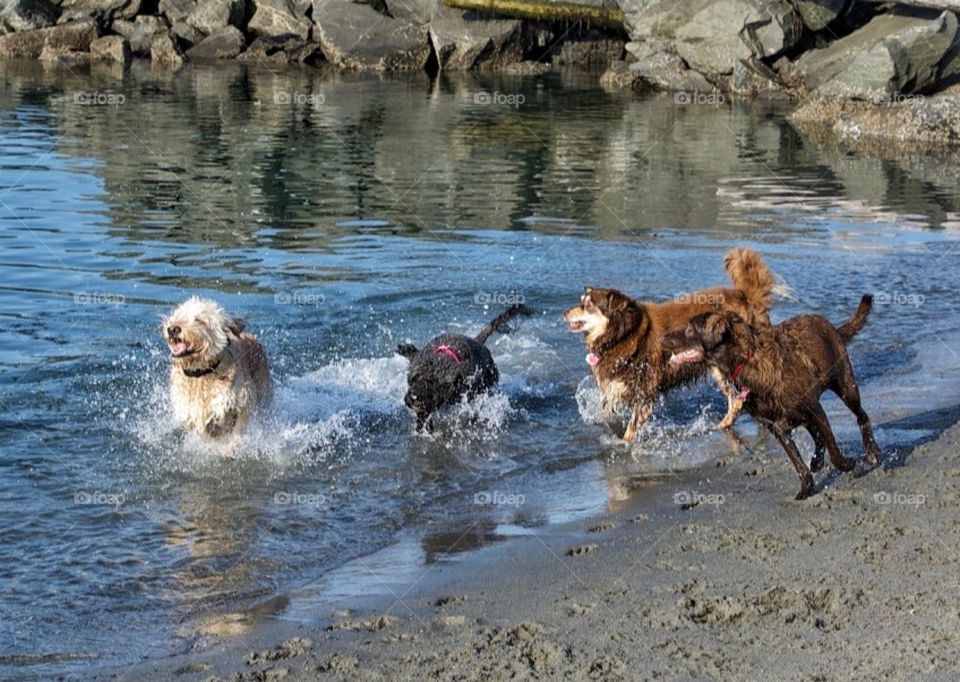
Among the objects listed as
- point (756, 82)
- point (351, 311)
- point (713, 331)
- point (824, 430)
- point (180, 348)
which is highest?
point (756, 82)

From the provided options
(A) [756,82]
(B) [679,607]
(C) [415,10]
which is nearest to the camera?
(B) [679,607]

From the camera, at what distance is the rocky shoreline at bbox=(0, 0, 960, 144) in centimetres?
2300

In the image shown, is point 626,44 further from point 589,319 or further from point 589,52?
point 589,319

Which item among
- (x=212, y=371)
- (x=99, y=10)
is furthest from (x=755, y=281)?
(x=99, y=10)

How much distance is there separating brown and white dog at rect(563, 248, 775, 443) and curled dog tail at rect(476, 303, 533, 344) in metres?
1.11

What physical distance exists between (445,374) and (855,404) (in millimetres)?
2827

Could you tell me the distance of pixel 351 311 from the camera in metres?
11.4

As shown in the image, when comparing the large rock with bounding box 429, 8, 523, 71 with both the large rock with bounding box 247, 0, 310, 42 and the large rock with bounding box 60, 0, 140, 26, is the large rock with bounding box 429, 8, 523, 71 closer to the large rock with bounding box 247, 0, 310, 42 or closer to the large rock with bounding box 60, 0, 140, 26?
the large rock with bounding box 247, 0, 310, 42

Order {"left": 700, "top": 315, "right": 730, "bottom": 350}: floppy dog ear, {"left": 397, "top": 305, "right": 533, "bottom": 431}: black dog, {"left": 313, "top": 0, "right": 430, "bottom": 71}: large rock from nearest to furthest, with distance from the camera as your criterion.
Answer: {"left": 700, "top": 315, "right": 730, "bottom": 350}: floppy dog ear
{"left": 397, "top": 305, "right": 533, "bottom": 431}: black dog
{"left": 313, "top": 0, "right": 430, "bottom": 71}: large rock

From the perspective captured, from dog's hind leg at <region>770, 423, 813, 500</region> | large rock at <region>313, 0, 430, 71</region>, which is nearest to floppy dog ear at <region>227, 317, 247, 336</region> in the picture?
dog's hind leg at <region>770, 423, 813, 500</region>

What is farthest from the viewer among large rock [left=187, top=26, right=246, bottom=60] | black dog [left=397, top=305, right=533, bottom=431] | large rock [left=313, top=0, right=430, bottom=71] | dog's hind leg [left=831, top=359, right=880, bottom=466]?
large rock [left=187, top=26, right=246, bottom=60]

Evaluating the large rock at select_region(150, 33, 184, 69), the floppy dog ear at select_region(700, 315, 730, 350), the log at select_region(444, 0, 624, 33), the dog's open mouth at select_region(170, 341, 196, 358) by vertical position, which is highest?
the log at select_region(444, 0, 624, 33)

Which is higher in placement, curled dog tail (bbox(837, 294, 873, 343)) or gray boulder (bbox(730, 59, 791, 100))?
gray boulder (bbox(730, 59, 791, 100))

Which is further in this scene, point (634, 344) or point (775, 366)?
point (634, 344)
